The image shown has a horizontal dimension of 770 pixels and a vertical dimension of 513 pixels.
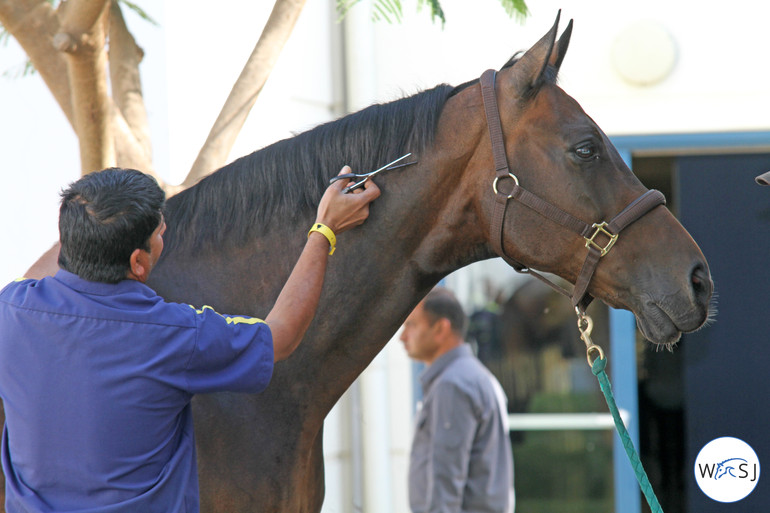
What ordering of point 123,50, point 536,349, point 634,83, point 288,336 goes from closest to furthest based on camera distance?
point 288,336 → point 123,50 → point 634,83 → point 536,349

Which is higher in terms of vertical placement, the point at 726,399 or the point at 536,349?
the point at 536,349

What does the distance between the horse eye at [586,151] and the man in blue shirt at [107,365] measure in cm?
89

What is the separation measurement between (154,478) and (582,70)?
152 inches

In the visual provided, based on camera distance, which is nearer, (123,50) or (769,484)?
(123,50)

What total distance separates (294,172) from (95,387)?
0.77 m

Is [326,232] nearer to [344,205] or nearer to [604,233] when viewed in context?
[344,205]

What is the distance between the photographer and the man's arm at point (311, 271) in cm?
176

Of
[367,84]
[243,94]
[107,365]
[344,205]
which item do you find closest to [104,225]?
[107,365]

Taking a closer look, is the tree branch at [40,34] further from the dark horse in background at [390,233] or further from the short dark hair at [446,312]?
the short dark hair at [446,312]

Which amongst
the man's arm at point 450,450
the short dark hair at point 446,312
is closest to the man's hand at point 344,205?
the man's arm at point 450,450

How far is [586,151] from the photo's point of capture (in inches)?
78.3

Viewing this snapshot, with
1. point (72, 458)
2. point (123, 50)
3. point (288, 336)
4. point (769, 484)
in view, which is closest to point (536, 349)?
point (769, 484)

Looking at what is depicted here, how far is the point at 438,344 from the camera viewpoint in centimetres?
405

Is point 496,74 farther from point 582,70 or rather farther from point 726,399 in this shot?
point 726,399
